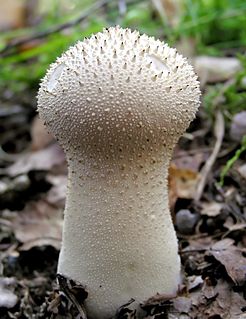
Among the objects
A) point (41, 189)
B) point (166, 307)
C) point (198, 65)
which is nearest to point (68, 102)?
point (166, 307)

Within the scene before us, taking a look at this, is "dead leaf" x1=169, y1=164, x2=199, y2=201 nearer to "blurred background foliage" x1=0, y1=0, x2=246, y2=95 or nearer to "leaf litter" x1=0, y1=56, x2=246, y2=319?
"leaf litter" x1=0, y1=56, x2=246, y2=319

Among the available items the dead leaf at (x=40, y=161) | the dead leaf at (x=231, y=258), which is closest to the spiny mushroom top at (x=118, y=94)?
the dead leaf at (x=231, y=258)

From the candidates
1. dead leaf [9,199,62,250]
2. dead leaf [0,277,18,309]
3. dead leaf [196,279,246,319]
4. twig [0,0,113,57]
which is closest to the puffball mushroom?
dead leaf [196,279,246,319]

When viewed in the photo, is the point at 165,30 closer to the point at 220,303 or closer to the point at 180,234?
the point at 180,234

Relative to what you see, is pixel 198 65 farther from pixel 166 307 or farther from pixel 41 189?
pixel 166 307

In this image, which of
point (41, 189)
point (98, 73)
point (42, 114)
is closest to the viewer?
point (98, 73)
